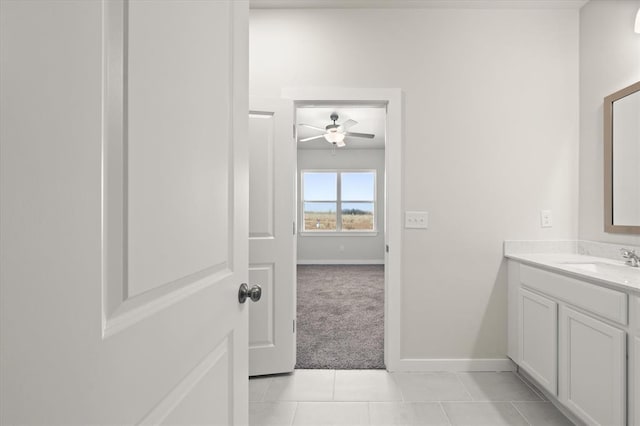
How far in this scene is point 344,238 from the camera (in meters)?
7.52

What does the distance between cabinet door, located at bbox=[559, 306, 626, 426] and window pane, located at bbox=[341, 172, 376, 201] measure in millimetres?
5766

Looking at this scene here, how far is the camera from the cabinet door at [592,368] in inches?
57.6

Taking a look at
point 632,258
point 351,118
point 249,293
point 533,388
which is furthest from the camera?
point 351,118

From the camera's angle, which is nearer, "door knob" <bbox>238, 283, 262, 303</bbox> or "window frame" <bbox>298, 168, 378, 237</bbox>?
"door knob" <bbox>238, 283, 262, 303</bbox>

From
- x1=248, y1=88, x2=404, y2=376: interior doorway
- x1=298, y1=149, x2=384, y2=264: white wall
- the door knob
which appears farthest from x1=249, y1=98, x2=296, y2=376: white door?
x1=298, y1=149, x2=384, y2=264: white wall

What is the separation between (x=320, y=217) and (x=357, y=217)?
0.86 meters

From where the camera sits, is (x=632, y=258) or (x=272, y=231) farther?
(x=272, y=231)

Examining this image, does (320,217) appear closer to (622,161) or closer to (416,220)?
(416,220)

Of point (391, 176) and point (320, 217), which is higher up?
point (391, 176)

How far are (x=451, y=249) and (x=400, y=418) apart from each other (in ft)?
3.94

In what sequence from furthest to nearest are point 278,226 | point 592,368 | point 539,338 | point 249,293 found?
point 278,226, point 539,338, point 592,368, point 249,293

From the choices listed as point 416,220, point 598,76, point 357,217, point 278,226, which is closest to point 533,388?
point 416,220

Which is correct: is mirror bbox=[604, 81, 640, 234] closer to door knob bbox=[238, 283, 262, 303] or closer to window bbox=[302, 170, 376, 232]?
door knob bbox=[238, 283, 262, 303]

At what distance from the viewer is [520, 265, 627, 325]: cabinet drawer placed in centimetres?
148
